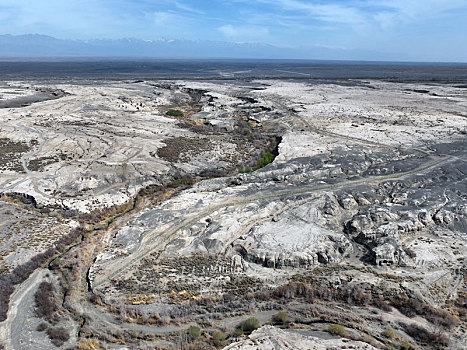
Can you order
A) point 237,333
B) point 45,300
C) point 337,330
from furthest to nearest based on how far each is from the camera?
point 45,300 → point 237,333 → point 337,330

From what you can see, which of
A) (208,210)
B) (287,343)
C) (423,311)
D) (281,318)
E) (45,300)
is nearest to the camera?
(287,343)

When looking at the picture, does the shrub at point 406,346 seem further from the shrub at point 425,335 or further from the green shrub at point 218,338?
the green shrub at point 218,338

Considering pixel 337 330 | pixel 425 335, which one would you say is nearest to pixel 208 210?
pixel 337 330

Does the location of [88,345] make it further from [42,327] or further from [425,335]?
[425,335]

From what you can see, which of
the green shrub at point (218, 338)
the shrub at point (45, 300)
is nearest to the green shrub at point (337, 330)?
the green shrub at point (218, 338)

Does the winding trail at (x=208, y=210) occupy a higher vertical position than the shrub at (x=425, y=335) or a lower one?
higher

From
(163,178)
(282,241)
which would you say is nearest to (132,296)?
(282,241)

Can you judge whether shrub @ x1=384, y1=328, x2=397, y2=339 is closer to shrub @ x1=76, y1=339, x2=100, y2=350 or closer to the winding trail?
shrub @ x1=76, y1=339, x2=100, y2=350
